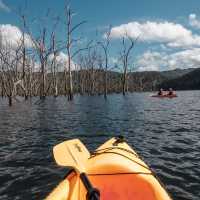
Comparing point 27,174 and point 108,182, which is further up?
point 108,182

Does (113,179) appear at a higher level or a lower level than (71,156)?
lower

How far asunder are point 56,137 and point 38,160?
4.21 meters

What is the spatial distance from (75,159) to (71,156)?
0.73 ft

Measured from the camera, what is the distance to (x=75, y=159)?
5312mm

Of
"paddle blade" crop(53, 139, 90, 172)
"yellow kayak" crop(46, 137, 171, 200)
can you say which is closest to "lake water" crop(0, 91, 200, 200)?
"paddle blade" crop(53, 139, 90, 172)

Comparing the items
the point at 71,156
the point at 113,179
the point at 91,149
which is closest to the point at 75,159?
the point at 71,156

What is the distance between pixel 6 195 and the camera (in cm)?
668

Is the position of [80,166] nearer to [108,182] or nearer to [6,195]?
[108,182]

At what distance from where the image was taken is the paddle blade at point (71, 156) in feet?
16.5

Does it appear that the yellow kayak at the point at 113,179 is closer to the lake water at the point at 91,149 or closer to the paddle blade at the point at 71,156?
the paddle blade at the point at 71,156

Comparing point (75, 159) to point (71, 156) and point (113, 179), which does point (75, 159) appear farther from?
point (113, 179)

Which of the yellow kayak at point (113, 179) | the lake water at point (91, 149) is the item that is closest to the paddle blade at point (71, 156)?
the yellow kayak at point (113, 179)

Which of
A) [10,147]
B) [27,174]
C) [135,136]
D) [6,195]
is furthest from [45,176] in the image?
[135,136]

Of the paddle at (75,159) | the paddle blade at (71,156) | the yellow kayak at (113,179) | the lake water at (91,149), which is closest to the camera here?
the paddle at (75,159)
